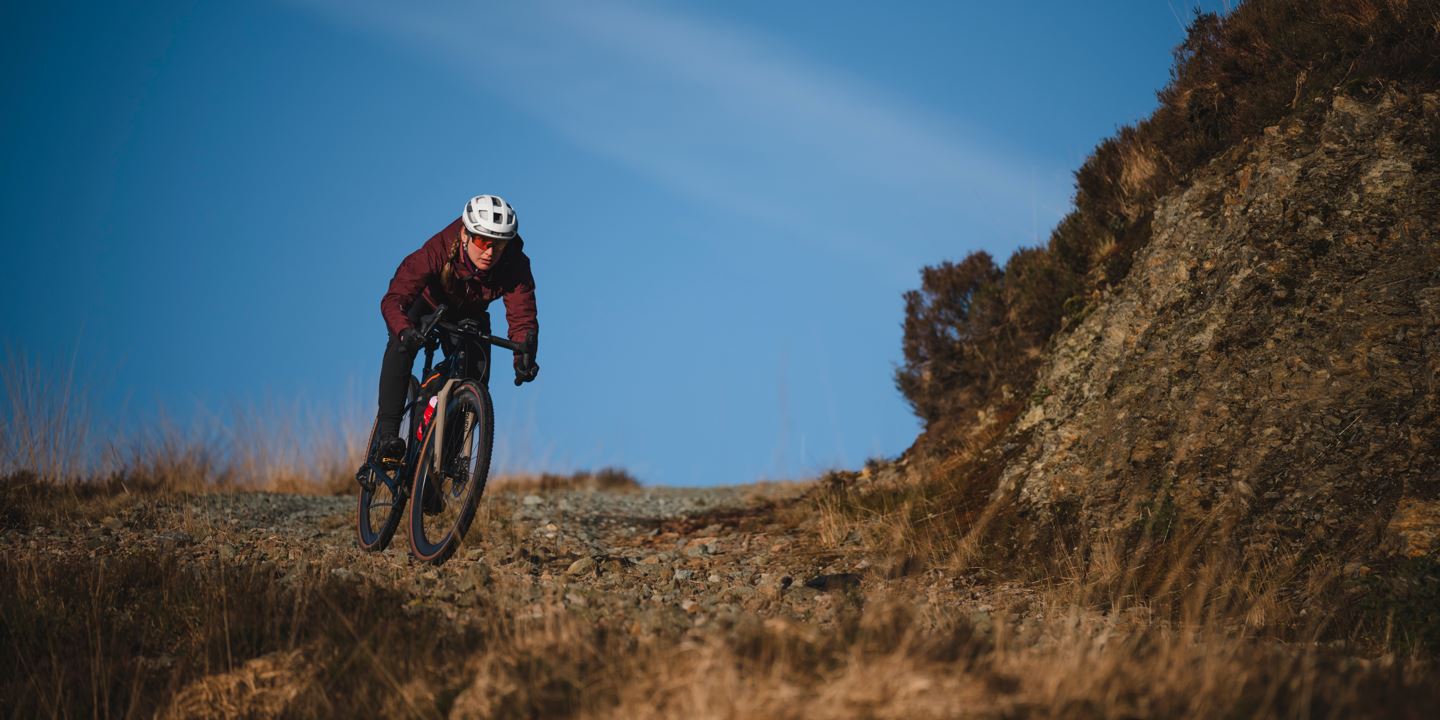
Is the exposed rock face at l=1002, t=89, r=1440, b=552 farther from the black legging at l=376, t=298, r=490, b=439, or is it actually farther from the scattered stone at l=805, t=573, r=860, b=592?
the black legging at l=376, t=298, r=490, b=439

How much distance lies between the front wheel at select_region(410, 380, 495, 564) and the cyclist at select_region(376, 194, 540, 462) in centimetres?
36

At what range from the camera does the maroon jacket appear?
6953 millimetres

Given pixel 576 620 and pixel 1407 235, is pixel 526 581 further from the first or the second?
pixel 1407 235

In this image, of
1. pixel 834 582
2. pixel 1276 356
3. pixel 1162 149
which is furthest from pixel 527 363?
pixel 1162 149

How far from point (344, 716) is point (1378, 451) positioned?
572 centimetres

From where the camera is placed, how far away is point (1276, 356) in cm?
660

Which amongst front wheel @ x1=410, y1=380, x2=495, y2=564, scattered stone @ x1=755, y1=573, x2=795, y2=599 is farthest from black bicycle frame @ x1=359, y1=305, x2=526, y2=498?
scattered stone @ x1=755, y1=573, x2=795, y2=599

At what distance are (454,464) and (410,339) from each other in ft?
2.95

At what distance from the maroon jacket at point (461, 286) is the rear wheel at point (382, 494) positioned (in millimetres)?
669

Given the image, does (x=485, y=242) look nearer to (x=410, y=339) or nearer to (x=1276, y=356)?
(x=410, y=339)

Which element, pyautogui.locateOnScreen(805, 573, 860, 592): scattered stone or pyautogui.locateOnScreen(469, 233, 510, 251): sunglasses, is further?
pyautogui.locateOnScreen(469, 233, 510, 251): sunglasses

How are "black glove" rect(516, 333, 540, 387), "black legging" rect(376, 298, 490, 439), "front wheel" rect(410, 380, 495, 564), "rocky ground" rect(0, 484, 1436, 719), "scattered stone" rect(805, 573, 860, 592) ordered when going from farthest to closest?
"black legging" rect(376, 298, 490, 439)
"black glove" rect(516, 333, 540, 387)
"front wheel" rect(410, 380, 495, 564)
"scattered stone" rect(805, 573, 860, 592)
"rocky ground" rect(0, 484, 1436, 719)

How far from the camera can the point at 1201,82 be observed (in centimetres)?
886

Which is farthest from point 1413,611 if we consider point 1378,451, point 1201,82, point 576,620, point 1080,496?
point 1201,82
